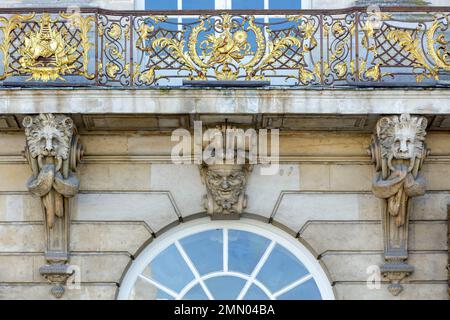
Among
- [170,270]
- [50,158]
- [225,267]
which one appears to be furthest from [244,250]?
[50,158]

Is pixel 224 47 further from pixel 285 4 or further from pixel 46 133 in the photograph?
pixel 46 133

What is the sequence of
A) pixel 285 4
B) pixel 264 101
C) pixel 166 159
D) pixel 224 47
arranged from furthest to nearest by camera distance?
pixel 285 4 → pixel 166 159 → pixel 224 47 → pixel 264 101

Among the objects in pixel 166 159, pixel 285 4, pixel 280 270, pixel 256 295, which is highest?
pixel 285 4

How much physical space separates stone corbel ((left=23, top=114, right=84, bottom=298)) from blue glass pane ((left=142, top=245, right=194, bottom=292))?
0.82 meters

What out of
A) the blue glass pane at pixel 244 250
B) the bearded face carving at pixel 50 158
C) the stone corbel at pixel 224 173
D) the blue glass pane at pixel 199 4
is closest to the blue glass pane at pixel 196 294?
the blue glass pane at pixel 244 250

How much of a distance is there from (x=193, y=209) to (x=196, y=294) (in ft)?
2.64

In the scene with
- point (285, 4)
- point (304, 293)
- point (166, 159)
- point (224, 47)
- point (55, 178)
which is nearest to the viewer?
point (55, 178)

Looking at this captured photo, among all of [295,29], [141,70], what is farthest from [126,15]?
[295,29]

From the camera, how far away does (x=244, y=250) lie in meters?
15.6

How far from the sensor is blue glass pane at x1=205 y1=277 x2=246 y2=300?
15430 mm

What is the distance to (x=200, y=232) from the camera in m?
15.6

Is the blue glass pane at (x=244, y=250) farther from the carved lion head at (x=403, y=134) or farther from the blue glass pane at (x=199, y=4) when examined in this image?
the blue glass pane at (x=199, y=4)

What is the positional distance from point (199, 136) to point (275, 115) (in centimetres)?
78

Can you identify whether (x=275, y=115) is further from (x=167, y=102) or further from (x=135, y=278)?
(x=135, y=278)
